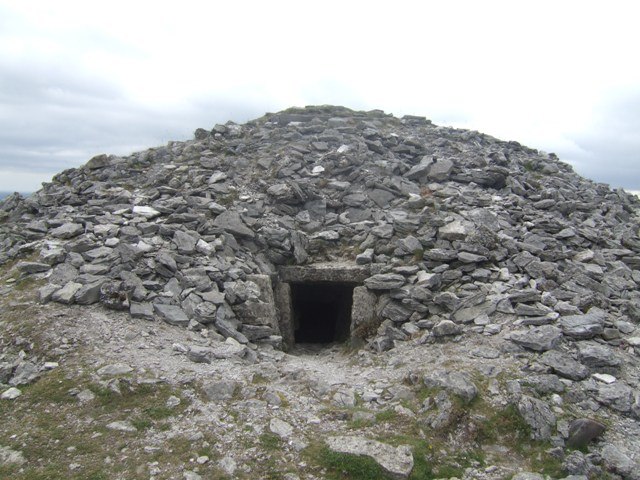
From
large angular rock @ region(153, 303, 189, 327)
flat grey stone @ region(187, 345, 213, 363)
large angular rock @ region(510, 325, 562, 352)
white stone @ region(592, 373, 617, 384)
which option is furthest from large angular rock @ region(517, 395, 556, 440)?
large angular rock @ region(153, 303, 189, 327)

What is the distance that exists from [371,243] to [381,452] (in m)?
7.50

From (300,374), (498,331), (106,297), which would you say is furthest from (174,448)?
(498,331)

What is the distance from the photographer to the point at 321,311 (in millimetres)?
17531

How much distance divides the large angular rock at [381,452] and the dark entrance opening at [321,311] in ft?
23.8

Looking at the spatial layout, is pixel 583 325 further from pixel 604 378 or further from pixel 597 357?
pixel 604 378

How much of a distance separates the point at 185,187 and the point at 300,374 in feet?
27.9

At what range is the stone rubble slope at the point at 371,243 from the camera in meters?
9.88

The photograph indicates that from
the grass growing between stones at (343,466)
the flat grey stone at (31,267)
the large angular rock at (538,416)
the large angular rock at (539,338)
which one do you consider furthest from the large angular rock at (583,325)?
the flat grey stone at (31,267)

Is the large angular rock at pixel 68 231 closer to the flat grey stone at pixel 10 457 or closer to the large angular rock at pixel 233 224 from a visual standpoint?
the large angular rock at pixel 233 224

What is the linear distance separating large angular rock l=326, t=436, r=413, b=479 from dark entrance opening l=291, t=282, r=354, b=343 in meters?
7.24

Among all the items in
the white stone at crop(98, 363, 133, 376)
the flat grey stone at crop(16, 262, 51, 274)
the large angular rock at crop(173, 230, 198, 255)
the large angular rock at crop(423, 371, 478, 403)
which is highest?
the large angular rock at crop(173, 230, 198, 255)

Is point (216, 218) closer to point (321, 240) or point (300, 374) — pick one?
point (321, 240)

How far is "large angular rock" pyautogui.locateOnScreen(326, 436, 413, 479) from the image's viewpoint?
21.8 feet

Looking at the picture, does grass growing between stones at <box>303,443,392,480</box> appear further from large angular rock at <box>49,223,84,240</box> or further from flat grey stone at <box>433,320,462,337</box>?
large angular rock at <box>49,223,84,240</box>
